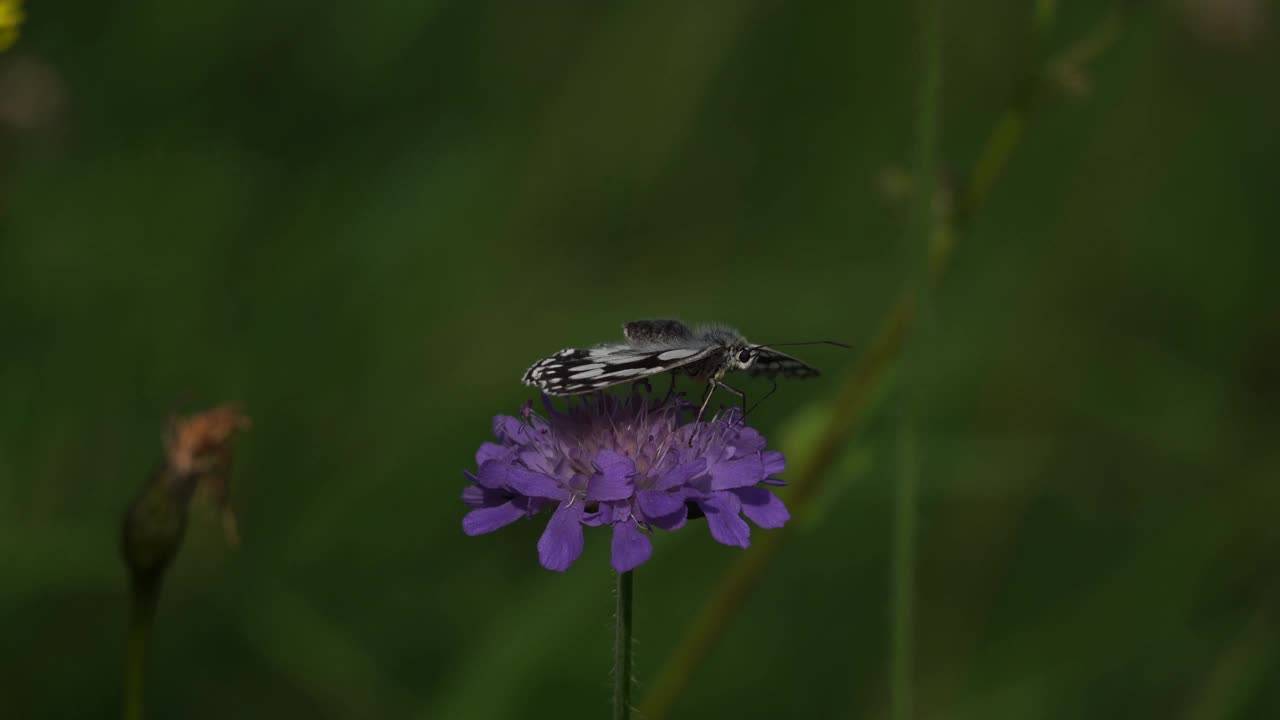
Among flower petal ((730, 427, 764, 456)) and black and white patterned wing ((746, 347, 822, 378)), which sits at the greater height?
black and white patterned wing ((746, 347, 822, 378))

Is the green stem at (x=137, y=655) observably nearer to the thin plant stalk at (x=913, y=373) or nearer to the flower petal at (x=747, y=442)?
the flower petal at (x=747, y=442)

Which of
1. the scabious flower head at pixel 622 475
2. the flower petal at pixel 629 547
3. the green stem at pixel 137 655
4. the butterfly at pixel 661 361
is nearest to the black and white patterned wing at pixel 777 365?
the butterfly at pixel 661 361

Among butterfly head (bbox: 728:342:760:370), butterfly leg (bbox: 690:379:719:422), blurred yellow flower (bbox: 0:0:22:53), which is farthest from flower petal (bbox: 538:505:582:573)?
blurred yellow flower (bbox: 0:0:22:53)

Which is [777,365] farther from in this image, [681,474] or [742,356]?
[681,474]

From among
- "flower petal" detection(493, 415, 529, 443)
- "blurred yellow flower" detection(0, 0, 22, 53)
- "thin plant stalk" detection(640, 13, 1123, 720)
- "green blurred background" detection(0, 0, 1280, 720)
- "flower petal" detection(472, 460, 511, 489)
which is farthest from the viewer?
"green blurred background" detection(0, 0, 1280, 720)

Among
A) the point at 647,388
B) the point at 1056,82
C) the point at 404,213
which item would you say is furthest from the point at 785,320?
the point at 647,388

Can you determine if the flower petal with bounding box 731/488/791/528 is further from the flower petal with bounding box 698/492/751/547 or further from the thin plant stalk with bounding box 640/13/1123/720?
the thin plant stalk with bounding box 640/13/1123/720

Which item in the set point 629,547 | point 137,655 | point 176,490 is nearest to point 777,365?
point 629,547
